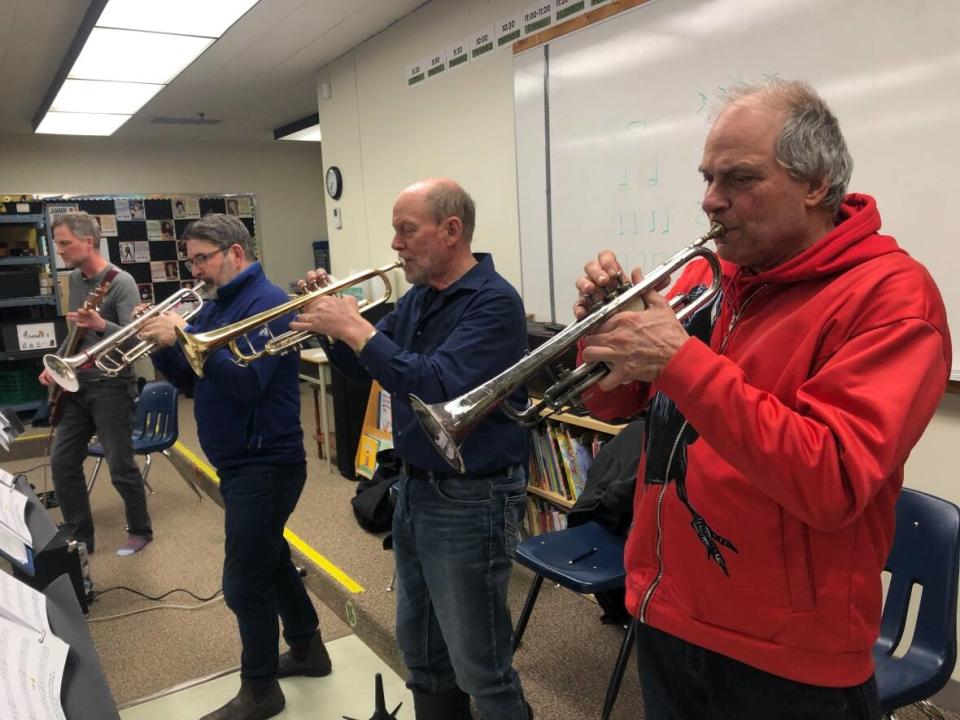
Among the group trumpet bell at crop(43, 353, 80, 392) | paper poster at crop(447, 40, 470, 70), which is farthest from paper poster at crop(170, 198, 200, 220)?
trumpet bell at crop(43, 353, 80, 392)

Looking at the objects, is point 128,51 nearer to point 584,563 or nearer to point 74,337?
point 74,337

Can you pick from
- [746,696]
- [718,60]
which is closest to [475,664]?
[746,696]

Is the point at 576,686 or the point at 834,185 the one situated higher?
the point at 834,185

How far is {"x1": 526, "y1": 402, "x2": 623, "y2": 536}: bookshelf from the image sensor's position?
295 centimetres

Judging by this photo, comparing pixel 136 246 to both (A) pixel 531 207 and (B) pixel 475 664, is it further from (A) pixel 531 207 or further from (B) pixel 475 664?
(B) pixel 475 664

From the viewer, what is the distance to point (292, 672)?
8.25ft

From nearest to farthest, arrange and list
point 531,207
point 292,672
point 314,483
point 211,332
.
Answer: point 211,332 → point 292,672 → point 531,207 → point 314,483

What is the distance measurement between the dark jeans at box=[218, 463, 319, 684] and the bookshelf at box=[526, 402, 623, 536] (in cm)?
117

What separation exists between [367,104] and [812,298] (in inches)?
167

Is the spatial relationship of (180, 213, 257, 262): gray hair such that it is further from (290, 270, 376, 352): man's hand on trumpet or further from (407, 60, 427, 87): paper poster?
(407, 60, 427, 87): paper poster

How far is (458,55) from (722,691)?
3472mm

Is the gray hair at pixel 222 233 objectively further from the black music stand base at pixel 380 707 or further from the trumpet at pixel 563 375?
the black music stand base at pixel 380 707

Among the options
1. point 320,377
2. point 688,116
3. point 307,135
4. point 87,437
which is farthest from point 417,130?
point 307,135

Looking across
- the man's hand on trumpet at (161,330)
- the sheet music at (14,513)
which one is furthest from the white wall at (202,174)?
the sheet music at (14,513)
